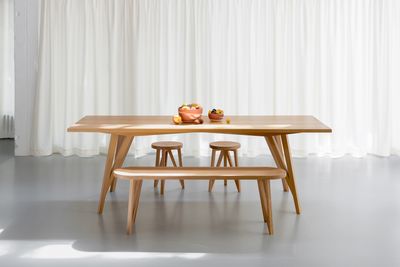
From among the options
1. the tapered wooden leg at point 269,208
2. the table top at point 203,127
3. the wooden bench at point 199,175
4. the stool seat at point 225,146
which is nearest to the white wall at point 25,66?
the table top at point 203,127

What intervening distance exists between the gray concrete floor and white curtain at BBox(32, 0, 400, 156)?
1.23m

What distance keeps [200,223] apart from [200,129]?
0.73 meters

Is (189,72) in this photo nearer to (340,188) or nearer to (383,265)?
(340,188)

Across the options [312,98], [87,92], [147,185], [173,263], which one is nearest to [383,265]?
[173,263]

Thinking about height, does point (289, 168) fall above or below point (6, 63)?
below

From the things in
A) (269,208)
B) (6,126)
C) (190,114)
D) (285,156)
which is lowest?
(269,208)

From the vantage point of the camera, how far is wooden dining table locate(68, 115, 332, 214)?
4547mm

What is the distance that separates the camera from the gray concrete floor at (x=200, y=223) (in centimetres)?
384

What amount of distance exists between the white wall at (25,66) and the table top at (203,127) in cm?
299

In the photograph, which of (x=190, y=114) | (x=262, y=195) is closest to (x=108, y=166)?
(x=190, y=114)

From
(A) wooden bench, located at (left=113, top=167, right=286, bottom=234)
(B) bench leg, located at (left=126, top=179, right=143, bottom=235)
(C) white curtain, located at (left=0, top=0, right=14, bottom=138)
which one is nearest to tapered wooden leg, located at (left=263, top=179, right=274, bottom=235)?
(A) wooden bench, located at (left=113, top=167, right=286, bottom=234)

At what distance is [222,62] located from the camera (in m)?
7.68

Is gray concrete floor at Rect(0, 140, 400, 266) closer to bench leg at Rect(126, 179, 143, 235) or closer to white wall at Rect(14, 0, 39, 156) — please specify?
bench leg at Rect(126, 179, 143, 235)

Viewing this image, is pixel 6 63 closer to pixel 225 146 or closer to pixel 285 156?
pixel 225 146
